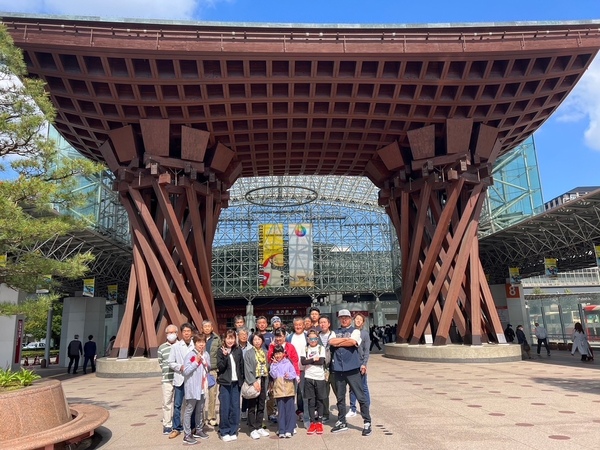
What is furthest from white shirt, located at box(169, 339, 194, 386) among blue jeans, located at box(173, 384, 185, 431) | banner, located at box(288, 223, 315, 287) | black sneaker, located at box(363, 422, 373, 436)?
banner, located at box(288, 223, 315, 287)

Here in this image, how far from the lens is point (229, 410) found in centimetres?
564

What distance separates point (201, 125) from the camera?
55.2 feet

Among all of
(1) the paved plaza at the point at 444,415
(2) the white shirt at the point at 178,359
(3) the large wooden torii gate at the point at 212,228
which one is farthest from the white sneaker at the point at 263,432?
(3) the large wooden torii gate at the point at 212,228

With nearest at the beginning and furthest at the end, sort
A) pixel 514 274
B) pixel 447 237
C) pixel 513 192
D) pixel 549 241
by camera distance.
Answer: pixel 447 237 < pixel 549 241 < pixel 514 274 < pixel 513 192

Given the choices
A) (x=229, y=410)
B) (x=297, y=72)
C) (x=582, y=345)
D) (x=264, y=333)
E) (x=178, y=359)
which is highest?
(x=297, y=72)

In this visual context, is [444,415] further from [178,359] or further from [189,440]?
[178,359]

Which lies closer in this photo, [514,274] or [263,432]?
[263,432]

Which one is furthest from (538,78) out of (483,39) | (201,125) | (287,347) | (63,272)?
(63,272)

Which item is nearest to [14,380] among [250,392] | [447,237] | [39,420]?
[39,420]

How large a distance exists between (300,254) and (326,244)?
507 cm

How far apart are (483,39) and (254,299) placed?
3800 cm

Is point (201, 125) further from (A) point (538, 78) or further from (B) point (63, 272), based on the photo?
(A) point (538, 78)

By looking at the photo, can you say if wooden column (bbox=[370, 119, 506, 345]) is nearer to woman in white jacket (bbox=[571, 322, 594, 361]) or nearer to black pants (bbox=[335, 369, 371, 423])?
woman in white jacket (bbox=[571, 322, 594, 361])

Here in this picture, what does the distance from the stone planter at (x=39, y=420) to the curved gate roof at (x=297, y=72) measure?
11112mm
